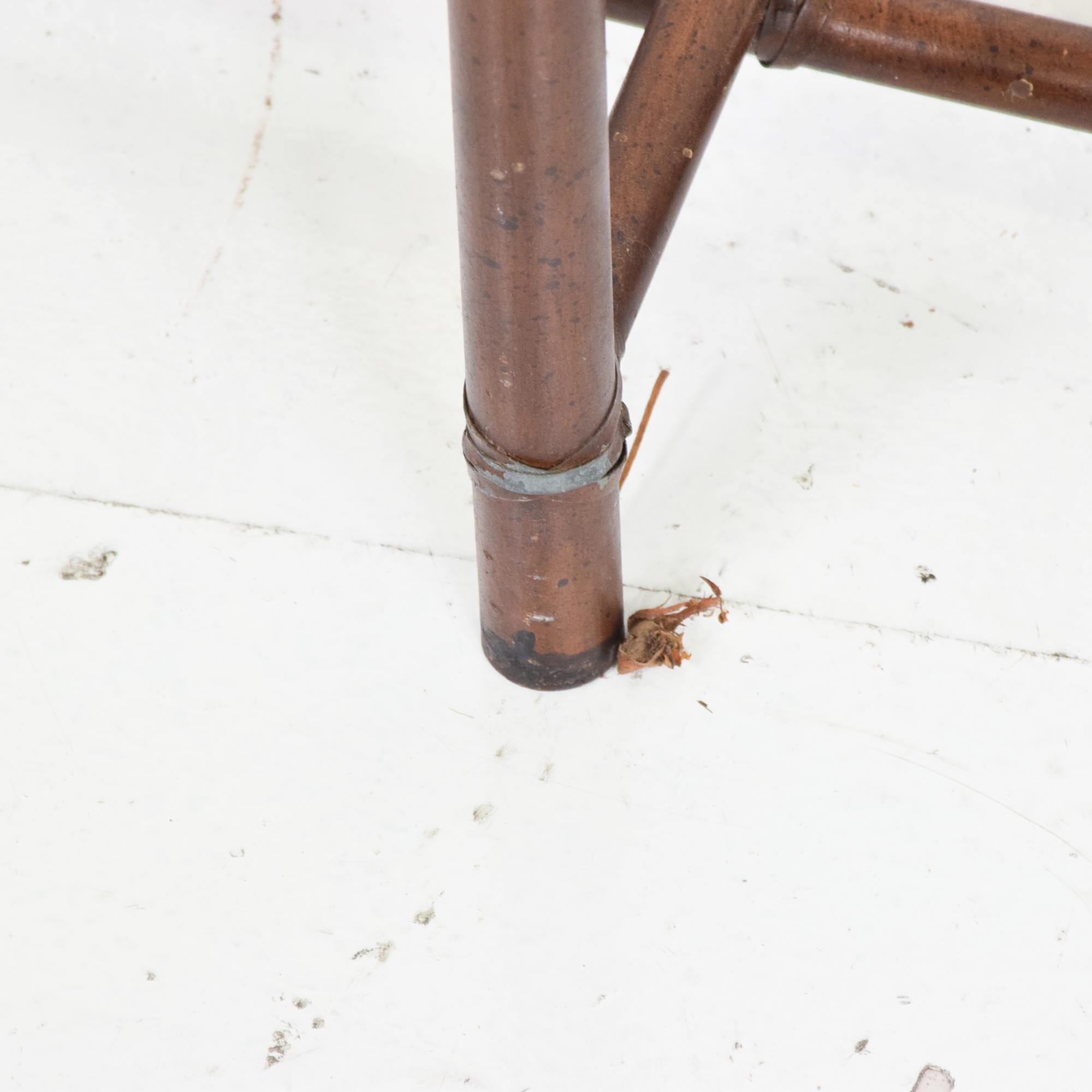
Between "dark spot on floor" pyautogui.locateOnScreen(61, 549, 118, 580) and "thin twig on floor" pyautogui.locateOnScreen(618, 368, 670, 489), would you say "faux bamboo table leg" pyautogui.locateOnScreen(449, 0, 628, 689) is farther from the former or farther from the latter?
"dark spot on floor" pyautogui.locateOnScreen(61, 549, 118, 580)

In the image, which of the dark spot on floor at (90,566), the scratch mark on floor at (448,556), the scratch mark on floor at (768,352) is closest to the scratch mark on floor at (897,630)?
the scratch mark on floor at (448,556)

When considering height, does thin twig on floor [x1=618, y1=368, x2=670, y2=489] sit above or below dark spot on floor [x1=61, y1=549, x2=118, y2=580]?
above

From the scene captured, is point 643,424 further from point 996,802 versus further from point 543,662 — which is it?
point 996,802

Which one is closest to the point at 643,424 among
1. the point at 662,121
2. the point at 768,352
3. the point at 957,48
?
the point at 768,352

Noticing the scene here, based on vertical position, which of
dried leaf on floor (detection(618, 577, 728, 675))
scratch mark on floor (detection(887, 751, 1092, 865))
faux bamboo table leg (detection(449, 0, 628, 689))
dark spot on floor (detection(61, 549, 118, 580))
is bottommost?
dark spot on floor (detection(61, 549, 118, 580))

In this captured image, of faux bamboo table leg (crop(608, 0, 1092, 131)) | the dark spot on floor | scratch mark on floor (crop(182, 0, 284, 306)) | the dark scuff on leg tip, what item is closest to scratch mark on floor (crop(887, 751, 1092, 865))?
the dark scuff on leg tip

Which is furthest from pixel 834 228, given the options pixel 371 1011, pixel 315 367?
pixel 371 1011
